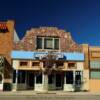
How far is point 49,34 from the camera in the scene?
150 ft

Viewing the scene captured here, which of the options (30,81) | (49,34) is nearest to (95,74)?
(49,34)

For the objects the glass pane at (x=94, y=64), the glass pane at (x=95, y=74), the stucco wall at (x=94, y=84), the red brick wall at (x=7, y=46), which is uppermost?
the red brick wall at (x=7, y=46)

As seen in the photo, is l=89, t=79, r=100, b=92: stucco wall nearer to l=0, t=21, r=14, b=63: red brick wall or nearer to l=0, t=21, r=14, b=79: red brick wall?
Answer: l=0, t=21, r=14, b=79: red brick wall

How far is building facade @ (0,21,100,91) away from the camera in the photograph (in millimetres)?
44125

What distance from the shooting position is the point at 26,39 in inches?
1788

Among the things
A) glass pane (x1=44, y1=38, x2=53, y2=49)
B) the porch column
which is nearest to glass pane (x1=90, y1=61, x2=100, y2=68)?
glass pane (x1=44, y1=38, x2=53, y2=49)

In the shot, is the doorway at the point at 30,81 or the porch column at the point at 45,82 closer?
the porch column at the point at 45,82

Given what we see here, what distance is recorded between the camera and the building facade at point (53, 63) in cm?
4412

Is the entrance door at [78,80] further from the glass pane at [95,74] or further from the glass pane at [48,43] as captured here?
the glass pane at [48,43]

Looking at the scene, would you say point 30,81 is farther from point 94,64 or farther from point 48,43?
point 94,64

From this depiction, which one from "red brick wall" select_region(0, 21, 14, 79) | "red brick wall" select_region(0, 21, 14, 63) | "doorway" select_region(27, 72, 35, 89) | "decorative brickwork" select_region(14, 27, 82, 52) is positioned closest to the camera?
"red brick wall" select_region(0, 21, 14, 79)

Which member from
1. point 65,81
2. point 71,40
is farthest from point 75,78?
point 71,40

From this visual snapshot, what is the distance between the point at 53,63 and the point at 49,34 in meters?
4.69

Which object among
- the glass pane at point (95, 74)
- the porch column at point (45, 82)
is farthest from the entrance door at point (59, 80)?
the porch column at point (45, 82)
